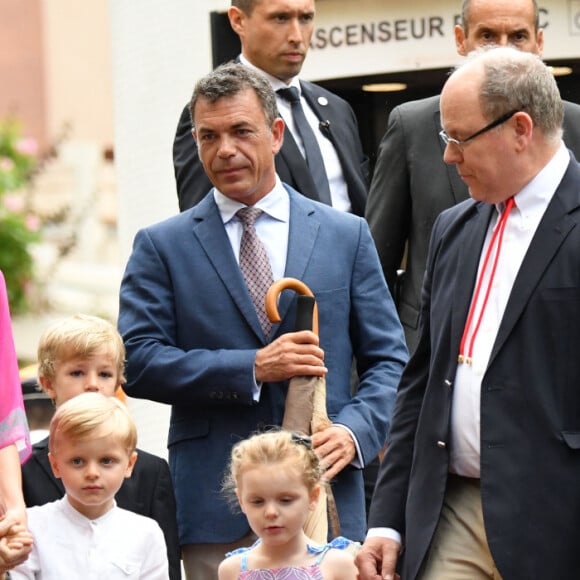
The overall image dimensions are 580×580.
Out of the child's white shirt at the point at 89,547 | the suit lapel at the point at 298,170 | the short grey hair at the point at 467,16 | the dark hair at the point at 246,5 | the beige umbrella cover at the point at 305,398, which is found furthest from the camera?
the dark hair at the point at 246,5

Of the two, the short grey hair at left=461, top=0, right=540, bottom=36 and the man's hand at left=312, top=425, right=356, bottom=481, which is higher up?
the short grey hair at left=461, top=0, right=540, bottom=36

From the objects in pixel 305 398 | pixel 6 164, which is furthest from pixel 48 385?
pixel 6 164

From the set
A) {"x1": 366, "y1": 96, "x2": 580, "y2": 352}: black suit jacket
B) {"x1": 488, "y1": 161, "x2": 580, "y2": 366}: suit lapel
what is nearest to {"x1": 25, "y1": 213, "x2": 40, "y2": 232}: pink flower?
{"x1": 366, "y1": 96, "x2": 580, "y2": 352}: black suit jacket

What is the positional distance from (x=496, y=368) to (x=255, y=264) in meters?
1.48

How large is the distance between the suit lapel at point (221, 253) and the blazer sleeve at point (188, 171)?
58 centimetres

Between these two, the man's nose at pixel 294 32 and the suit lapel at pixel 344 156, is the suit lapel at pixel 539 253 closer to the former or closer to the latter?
the suit lapel at pixel 344 156

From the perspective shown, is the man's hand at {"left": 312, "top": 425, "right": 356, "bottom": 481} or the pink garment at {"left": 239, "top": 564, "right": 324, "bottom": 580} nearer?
the pink garment at {"left": 239, "top": 564, "right": 324, "bottom": 580}

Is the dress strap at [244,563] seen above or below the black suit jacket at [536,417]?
below

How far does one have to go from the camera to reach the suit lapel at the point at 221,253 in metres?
6.96

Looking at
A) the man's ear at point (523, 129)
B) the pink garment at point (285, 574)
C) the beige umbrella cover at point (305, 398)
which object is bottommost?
the pink garment at point (285, 574)

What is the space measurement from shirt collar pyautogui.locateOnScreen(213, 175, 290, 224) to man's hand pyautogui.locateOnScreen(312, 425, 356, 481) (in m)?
0.79

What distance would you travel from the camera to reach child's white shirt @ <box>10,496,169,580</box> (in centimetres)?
635

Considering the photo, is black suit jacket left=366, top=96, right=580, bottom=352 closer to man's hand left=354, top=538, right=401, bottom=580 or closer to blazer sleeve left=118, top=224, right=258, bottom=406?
blazer sleeve left=118, top=224, right=258, bottom=406

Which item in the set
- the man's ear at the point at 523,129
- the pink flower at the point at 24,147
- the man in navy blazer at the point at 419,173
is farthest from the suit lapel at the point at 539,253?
the pink flower at the point at 24,147
